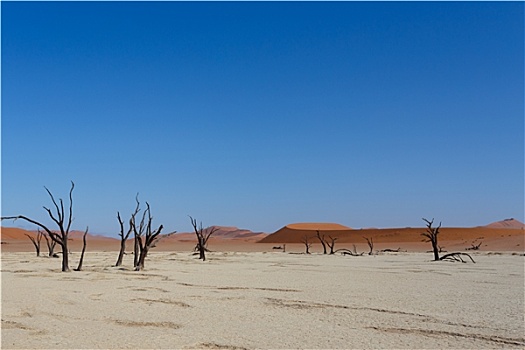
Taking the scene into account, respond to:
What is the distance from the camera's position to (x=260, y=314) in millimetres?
8141

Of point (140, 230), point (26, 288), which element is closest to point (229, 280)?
point (26, 288)

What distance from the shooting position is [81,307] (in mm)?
8688

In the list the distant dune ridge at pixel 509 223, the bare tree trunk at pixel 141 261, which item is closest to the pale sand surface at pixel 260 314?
the bare tree trunk at pixel 141 261

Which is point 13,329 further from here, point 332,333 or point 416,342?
point 416,342

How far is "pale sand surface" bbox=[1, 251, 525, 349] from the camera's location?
20.8 ft

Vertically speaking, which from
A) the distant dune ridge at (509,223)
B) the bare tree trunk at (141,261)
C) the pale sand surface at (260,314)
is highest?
the distant dune ridge at (509,223)

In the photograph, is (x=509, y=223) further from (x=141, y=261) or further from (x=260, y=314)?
(x=260, y=314)

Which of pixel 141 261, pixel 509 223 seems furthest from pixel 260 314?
pixel 509 223

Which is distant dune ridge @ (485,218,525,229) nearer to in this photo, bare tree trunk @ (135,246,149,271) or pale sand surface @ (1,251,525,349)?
bare tree trunk @ (135,246,149,271)

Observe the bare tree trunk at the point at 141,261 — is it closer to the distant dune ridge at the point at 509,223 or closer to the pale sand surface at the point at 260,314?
the pale sand surface at the point at 260,314

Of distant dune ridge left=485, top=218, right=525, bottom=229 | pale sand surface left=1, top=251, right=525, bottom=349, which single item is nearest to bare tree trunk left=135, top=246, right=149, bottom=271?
pale sand surface left=1, top=251, right=525, bottom=349

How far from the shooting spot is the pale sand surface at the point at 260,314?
20.8 ft

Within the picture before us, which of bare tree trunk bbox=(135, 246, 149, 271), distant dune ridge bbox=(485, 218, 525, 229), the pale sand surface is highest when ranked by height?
distant dune ridge bbox=(485, 218, 525, 229)

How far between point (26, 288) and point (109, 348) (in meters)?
6.19
